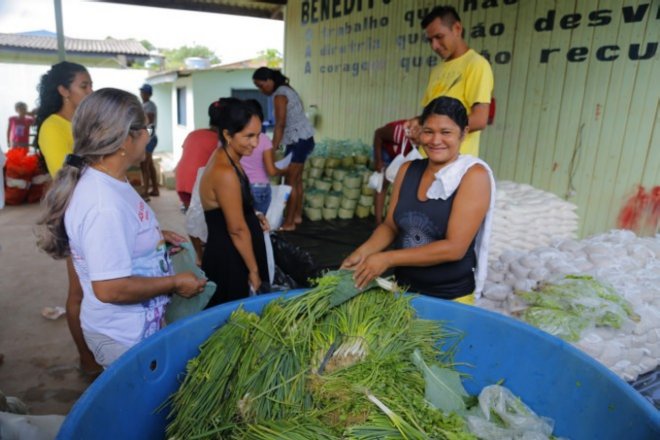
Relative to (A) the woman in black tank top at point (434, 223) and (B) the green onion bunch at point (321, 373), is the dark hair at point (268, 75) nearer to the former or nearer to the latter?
(A) the woman in black tank top at point (434, 223)

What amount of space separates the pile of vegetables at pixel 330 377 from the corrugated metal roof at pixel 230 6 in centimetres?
847

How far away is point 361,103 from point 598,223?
400 centimetres

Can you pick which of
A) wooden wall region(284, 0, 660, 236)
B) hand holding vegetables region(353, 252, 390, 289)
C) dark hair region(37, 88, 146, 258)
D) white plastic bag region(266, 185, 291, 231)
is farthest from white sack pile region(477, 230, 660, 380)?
dark hair region(37, 88, 146, 258)

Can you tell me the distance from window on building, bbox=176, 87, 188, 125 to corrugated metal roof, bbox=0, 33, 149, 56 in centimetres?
311

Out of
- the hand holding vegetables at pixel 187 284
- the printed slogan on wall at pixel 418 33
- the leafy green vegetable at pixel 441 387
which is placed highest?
the printed slogan on wall at pixel 418 33

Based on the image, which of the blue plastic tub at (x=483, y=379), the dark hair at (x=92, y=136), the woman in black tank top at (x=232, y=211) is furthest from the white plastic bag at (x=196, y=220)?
the blue plastic tub at (x=483, y=379)

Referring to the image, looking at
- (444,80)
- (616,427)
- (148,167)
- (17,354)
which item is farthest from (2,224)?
(616,427)

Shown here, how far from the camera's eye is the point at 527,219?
3.54 meters

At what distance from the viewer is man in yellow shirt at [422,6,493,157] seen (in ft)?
8.51

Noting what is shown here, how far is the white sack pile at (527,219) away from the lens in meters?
3.45

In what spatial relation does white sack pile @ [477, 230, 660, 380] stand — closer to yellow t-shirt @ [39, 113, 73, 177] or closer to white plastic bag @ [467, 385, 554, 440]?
white plastic bag @ [467, 385, 554, 440]

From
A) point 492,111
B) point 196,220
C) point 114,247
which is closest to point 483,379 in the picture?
point 114,247

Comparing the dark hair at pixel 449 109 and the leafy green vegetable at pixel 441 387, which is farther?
the dark hair at pixel 449 109

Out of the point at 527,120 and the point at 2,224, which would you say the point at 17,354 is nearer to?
the point at 2,224
